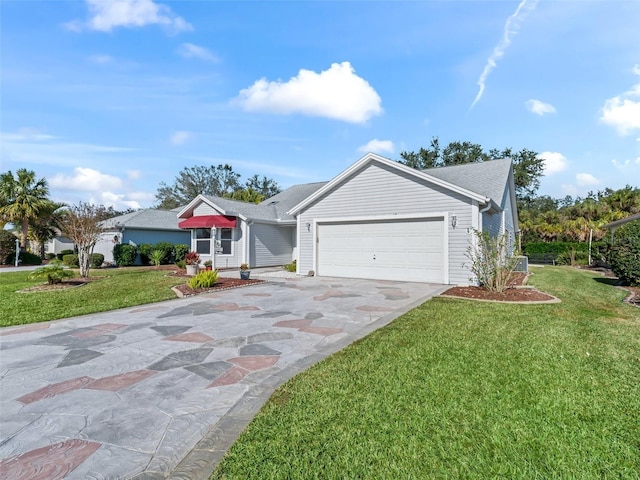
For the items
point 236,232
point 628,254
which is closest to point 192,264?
point 236,232

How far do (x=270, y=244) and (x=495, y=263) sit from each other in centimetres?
1324

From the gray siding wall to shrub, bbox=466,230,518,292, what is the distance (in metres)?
1.17

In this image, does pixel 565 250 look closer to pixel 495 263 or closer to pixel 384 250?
pixel 384 250

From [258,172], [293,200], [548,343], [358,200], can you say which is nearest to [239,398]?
[548,343]

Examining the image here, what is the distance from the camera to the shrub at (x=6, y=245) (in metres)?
22.0

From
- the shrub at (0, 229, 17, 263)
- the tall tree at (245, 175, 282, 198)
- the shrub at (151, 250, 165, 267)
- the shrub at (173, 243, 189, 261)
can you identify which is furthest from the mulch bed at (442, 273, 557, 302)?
the tall tree at (245, 175, 282, 198)

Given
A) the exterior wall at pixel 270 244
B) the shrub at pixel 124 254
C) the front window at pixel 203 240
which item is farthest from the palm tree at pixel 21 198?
the exterior wall at pixel 270 244

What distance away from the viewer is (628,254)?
1141cm

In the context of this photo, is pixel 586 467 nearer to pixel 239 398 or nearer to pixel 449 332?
pixel 239 398

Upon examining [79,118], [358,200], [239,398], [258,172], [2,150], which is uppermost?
[258,172]

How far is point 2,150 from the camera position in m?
13.3

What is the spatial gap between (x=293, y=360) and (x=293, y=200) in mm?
18874

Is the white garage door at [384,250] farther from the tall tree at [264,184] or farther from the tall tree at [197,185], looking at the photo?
the tall tree at [197,185]

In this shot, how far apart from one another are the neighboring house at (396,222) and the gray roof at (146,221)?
13.7 metres
